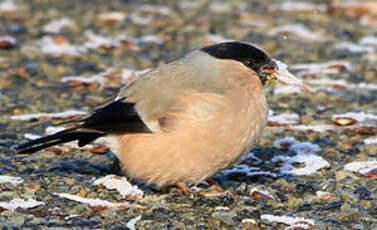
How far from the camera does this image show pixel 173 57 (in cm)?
866

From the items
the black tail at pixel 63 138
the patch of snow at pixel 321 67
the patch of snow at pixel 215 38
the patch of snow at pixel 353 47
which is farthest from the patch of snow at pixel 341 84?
the black tail at pixel 63 138

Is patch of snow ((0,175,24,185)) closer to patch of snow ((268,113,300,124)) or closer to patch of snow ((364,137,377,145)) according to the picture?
patch of snow ((268,113,300,124))

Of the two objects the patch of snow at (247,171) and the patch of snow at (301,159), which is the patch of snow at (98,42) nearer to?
the patch of snow at (301,159)

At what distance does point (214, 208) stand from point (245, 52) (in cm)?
113

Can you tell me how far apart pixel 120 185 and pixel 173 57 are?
3.74 meters

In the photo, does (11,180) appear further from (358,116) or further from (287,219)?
(358,116)

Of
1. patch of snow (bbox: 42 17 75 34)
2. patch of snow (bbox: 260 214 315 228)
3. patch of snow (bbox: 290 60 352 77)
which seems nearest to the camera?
patch of snow (bbox: 260 214 315 228)

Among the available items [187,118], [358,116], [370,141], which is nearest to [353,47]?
[358,116]

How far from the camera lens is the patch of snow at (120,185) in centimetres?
503

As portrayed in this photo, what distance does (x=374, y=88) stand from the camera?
7656 millimetres

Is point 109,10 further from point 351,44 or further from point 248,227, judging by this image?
point 248,227

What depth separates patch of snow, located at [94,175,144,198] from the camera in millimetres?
5027

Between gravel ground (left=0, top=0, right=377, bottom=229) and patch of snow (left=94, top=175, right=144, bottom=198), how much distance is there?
0.04ft

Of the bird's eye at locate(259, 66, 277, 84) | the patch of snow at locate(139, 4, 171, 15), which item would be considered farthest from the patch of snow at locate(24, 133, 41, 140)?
the patch of snow at locate(139, 4, 171, 15)
